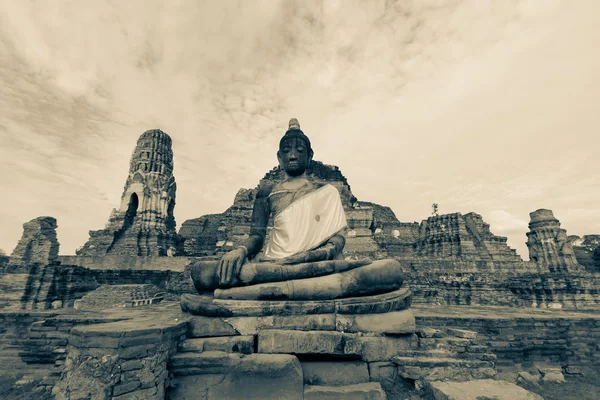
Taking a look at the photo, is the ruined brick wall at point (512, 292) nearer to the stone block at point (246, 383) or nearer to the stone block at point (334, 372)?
the stone block at point (334, 372)

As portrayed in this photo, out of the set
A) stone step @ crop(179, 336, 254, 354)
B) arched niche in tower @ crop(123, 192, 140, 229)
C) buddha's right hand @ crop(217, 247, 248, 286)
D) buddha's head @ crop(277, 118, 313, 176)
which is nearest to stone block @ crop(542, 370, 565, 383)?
stone step @ crop(179, 336, 254, 354)

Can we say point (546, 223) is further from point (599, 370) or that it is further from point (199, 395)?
point (199, 395)

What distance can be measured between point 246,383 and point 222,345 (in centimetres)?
51

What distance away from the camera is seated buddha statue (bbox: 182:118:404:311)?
3.59m

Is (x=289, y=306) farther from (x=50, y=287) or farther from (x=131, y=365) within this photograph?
(x=50, y=287)

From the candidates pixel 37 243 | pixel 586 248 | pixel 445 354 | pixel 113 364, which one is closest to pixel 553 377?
pixel 445 354

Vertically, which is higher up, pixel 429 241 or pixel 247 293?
pixel 429 241

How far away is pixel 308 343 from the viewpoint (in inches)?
126

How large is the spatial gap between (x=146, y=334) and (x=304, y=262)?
209 cm

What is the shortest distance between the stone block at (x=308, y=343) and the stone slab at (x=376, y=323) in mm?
141

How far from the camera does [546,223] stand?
63.7 ft

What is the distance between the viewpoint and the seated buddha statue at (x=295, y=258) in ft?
11.8

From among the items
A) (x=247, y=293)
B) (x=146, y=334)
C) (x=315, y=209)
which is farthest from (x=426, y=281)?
(x=146, y=334)

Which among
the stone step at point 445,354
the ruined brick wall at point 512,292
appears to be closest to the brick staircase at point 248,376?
the stone step at point 445,354
